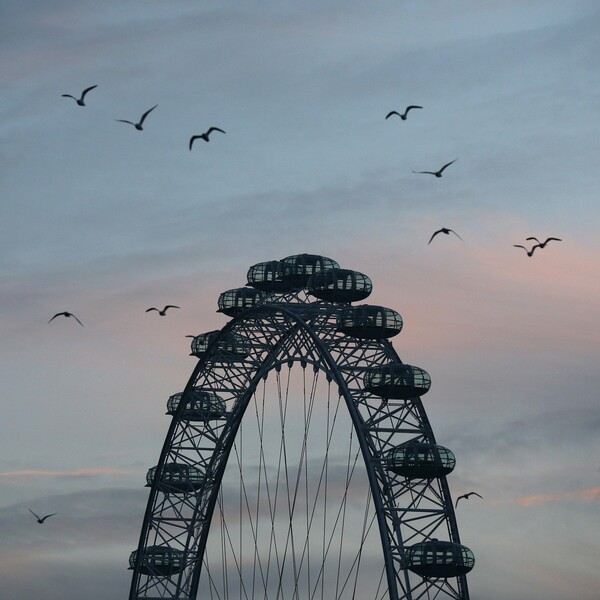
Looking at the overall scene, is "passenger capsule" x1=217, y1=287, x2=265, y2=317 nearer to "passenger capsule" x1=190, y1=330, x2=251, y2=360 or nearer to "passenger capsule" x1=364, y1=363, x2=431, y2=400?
"passenger capsule" x1=190, y1=330, x2=251, y2=360

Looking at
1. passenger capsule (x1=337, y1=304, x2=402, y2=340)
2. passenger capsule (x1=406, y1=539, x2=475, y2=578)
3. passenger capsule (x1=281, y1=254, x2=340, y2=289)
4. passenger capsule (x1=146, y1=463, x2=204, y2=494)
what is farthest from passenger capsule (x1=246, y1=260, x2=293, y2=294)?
passenger capsule (x1=406, y1=539, x2=475, y2=578)

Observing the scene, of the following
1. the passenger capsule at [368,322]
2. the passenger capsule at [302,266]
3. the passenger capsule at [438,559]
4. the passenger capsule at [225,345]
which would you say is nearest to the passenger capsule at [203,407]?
the passenger capsule at [225,345]

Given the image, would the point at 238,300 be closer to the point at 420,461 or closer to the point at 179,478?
the point at 179,478

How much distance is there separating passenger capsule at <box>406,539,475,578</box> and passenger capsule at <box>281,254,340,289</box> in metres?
23.9

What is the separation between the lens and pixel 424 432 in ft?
502

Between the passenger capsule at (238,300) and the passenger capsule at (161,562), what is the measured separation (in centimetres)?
2182

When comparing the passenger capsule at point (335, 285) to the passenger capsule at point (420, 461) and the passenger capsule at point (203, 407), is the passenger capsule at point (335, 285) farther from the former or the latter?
the passenger capsule at point (203, 407)

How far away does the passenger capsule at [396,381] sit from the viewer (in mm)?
147625

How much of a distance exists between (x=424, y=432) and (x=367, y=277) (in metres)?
11.8

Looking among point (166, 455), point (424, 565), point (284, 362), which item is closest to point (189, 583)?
point (166, 455)

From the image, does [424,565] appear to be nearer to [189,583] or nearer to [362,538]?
[362,538]

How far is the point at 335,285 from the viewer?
504 ft

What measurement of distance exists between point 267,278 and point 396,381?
19779mm

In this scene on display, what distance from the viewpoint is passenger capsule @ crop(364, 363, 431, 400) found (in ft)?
484
